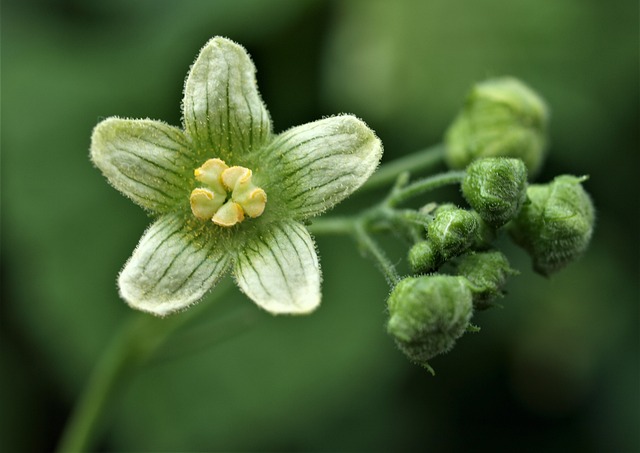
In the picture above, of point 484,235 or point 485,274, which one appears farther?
point 484,235

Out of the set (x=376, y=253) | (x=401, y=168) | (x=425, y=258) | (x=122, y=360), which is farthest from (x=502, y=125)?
(x=122, y=360)

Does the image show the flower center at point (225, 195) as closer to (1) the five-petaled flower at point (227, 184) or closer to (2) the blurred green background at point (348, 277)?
(1) the five-petaled flower at point (227, 184)

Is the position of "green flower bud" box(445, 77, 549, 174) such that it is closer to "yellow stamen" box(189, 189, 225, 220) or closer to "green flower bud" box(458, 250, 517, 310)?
"green flower bud" box(458, 250, 517, 310)

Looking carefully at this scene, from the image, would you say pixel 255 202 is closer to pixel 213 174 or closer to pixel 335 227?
pixel 213 174

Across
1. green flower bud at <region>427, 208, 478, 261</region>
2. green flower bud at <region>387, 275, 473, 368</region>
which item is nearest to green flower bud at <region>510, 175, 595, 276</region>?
green flower bud at <region>427, 208, 478, 261</region>

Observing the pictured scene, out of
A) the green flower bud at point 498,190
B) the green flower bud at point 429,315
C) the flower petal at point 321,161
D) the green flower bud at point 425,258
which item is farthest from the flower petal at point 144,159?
the green flower bud at point 498,190

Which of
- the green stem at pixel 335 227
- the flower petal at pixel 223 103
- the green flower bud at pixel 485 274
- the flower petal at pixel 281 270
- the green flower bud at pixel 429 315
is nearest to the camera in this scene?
Result: the green flower bud at pixel 429 315

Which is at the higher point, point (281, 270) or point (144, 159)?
point (144, 159)
